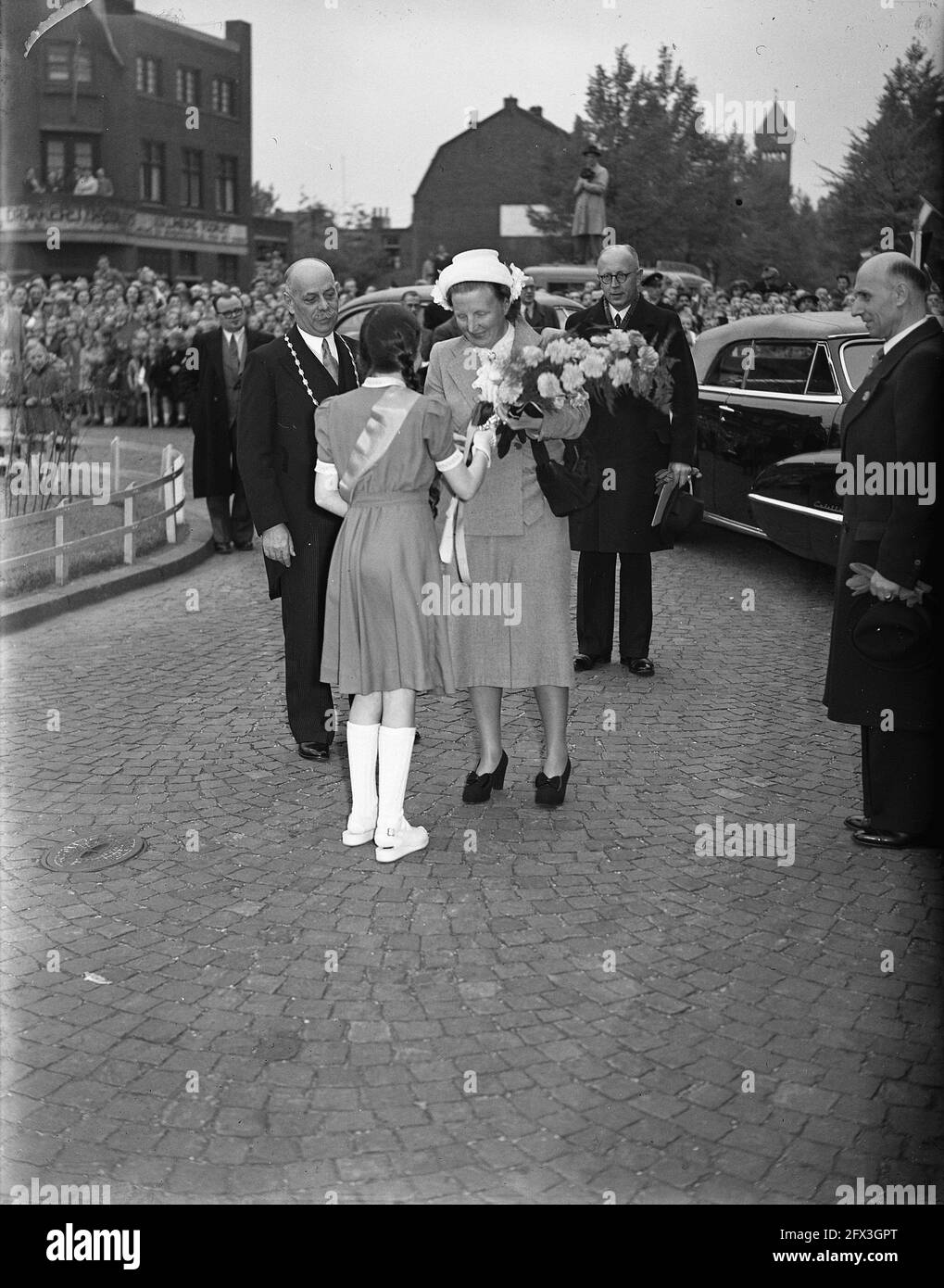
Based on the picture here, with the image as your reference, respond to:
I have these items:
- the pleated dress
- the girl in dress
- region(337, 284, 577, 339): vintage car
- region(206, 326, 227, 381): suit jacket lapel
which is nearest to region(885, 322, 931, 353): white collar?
the girl in dress

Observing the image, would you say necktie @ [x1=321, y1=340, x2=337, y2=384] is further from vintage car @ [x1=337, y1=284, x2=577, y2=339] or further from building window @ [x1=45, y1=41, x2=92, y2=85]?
building window @ [x1=45, y1=41, x2=92, y2=85]

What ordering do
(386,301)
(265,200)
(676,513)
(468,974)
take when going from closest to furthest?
(468,974), (676,513), (386,301), (265,200)

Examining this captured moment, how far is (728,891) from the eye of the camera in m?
5.20

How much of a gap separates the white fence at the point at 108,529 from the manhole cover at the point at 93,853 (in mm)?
4650

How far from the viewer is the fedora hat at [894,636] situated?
533 centimetres

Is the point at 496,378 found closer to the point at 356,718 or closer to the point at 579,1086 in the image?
the point at 356,718

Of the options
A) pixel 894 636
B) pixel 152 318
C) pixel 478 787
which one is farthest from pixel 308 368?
pixel 152 318

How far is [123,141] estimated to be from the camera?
5112 centimetres

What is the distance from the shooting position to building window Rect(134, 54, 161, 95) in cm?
5066

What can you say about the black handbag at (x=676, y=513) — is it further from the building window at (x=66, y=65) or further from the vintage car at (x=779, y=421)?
the building window at (x=66, y=65)

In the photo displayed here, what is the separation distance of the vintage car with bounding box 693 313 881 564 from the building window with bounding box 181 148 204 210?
46119mm

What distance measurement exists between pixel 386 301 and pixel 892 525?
12801mm

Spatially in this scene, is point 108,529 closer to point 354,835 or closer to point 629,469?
point 629,469
